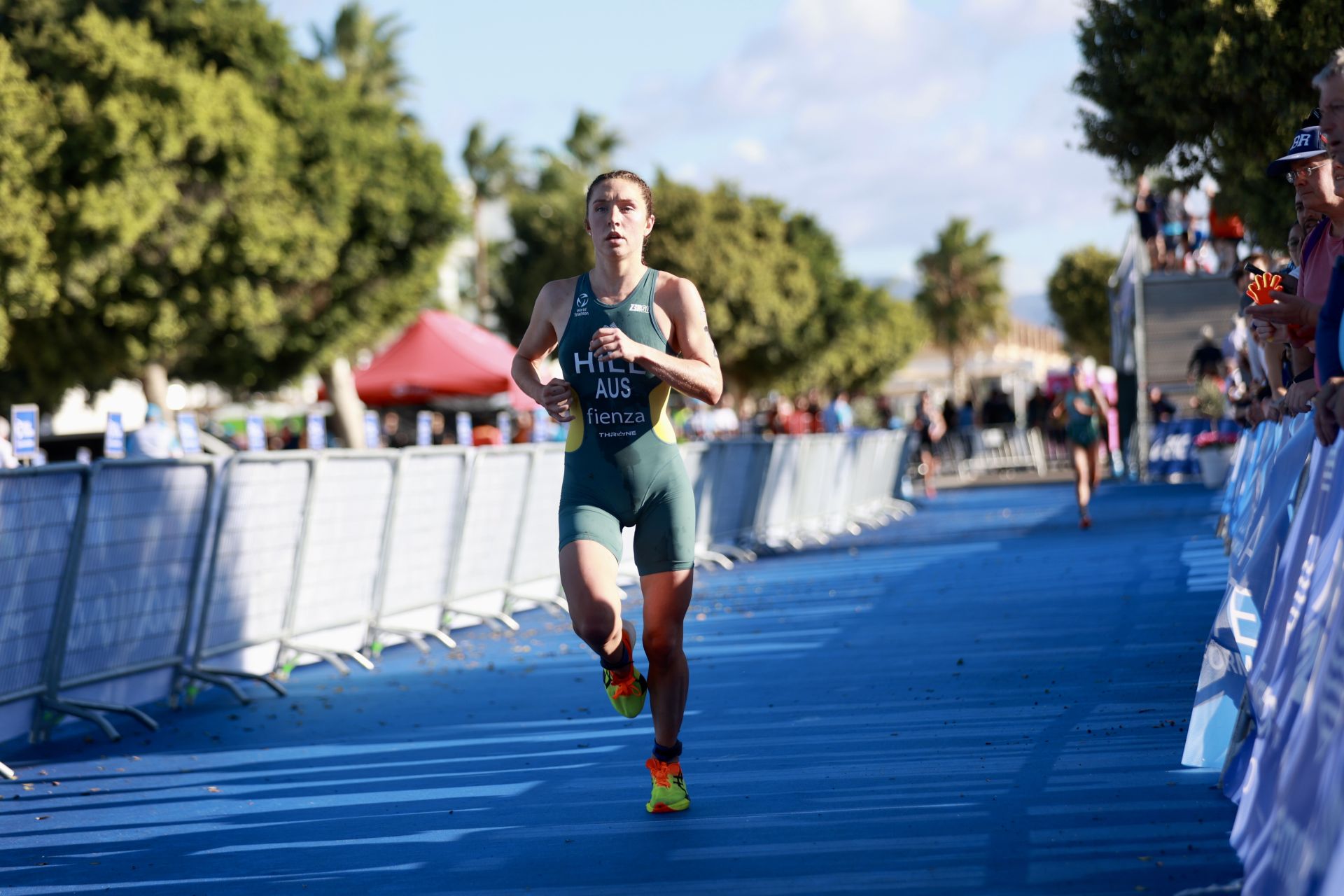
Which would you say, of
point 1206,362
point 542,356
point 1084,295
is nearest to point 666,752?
point 542,356

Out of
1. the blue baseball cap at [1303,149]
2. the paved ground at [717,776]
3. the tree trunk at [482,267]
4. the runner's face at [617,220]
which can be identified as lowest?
the paved ground at [717,776]

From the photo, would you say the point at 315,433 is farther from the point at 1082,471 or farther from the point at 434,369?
the point at 434,369

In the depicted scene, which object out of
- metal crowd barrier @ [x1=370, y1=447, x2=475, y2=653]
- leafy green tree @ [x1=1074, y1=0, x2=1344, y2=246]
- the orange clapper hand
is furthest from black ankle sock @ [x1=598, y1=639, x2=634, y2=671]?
leafy green tree @ [x1=1074, y1=0, x2=1344, y2=246]

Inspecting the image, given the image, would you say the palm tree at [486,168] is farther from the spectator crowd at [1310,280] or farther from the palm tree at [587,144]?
the spectator crowd at [1310,280]

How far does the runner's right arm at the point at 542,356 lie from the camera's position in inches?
208

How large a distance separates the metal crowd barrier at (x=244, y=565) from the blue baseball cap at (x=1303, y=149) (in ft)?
17.7

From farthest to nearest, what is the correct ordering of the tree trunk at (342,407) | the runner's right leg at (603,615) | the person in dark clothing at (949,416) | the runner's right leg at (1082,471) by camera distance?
the tree trunk at (342,407), the person in dark clothing at (949,416), the runner's right leg at (1082,471), the runner's right leg at (603,615)

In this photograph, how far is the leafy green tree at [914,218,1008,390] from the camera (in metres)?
111

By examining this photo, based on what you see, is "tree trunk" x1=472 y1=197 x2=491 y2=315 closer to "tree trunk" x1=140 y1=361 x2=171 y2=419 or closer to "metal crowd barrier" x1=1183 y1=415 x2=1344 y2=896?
"tree trunk" x1=140 y1=361 x2=171 y2=419

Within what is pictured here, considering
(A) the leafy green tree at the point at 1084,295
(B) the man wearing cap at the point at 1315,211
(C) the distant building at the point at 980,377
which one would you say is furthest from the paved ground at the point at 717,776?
(A) the leafy green tree at the point at 1084,295

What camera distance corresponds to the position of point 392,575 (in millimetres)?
11148

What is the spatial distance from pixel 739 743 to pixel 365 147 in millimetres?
37055

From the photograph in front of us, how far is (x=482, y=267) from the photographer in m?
90.9

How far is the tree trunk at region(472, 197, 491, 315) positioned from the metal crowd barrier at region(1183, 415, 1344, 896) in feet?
258
